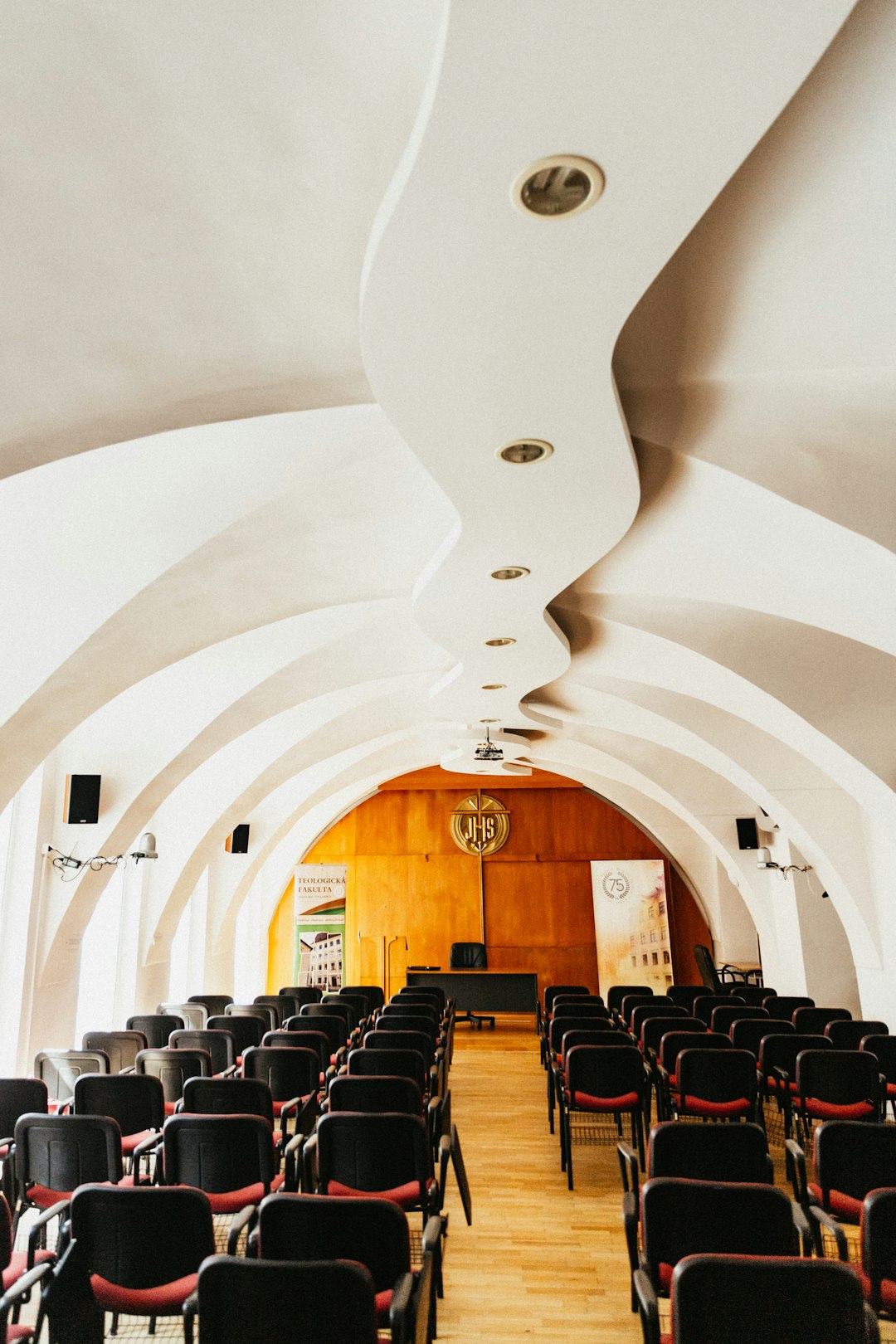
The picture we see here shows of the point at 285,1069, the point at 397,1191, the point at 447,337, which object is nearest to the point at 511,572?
the point at 447,337

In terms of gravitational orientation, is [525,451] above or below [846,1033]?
above

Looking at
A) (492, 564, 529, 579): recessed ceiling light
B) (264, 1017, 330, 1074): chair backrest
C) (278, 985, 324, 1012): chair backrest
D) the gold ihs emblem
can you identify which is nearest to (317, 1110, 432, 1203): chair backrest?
(264, 1017, 330, 1074): chair backrest

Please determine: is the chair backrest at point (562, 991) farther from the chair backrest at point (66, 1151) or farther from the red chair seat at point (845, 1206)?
the chair backrest at point (66, 1151)

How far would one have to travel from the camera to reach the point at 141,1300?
383 cm

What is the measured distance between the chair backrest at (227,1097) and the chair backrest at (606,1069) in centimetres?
278

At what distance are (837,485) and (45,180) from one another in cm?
397

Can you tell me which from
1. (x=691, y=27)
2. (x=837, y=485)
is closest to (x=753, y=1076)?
(x=837, y=485)

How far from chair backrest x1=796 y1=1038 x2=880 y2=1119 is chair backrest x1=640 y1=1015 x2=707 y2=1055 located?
6.23ft

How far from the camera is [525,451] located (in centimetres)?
452

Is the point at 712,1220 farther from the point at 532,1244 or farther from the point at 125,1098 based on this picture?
the point at 125,1098

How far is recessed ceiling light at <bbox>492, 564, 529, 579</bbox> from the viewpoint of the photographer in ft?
20.4

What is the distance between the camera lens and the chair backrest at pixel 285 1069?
7.46 metres

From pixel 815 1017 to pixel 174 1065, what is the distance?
689 cm

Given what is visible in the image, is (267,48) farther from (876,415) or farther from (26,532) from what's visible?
(26,532)
